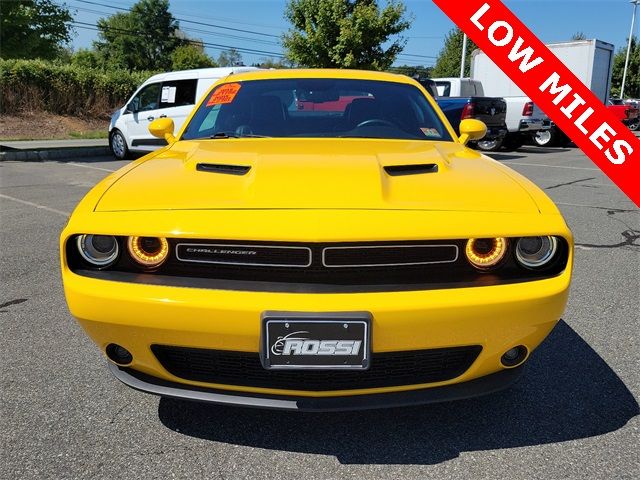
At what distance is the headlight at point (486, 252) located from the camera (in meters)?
1.88

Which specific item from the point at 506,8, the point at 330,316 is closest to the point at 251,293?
the point at 330,316

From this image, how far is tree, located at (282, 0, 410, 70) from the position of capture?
18.2m

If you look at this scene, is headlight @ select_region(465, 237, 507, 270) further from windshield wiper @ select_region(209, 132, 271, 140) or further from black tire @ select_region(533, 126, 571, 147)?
black tire @ select_region(533, 126, 571, 147)

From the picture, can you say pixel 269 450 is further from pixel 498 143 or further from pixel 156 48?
pixel 156 48

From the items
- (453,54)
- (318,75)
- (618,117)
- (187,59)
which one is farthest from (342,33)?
(187,59)

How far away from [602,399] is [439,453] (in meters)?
0.91

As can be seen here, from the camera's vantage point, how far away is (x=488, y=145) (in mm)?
15844

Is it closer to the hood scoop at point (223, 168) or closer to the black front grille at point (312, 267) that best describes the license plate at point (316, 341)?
the black front grille at point (312, 267)

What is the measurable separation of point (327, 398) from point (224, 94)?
2205mm

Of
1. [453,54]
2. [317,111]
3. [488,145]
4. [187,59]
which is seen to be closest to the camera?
[317,111]

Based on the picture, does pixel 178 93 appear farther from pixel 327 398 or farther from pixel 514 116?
pixel 327 398

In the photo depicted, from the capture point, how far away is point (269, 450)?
201cm

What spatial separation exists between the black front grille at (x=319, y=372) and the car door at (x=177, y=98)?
380 inches

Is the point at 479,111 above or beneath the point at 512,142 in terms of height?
above
